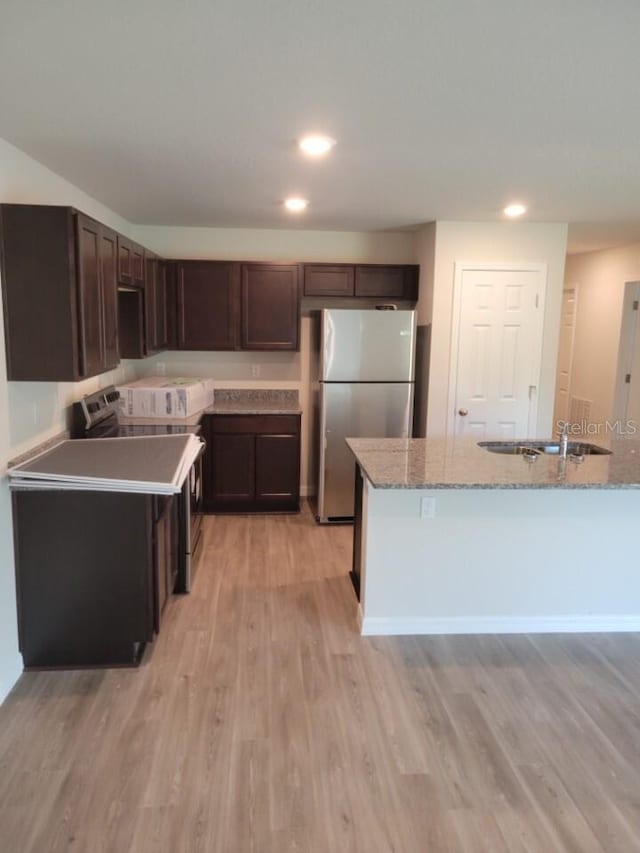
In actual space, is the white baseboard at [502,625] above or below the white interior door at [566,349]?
below

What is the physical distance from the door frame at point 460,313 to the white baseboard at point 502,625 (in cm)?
192

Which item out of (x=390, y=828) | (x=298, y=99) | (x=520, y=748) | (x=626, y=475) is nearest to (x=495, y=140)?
(x=298, y=99)

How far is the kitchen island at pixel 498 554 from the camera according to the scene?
2963mm

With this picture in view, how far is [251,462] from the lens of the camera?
4.75 metres

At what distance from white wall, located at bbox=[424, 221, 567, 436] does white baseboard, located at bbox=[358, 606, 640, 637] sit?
1.99 metres

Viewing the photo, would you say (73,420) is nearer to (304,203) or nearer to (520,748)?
(304,203)

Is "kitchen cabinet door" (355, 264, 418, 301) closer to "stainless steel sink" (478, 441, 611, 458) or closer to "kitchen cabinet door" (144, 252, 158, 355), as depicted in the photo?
"kitchen cabinet door" (144, 252, 158, 355)

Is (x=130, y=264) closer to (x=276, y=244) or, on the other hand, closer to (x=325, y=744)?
(x=276, y=244)

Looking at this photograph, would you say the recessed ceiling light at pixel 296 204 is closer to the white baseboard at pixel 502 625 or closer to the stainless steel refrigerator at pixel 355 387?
the stainless steel refrigerator at pixel 355 387

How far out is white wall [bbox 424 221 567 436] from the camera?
14.8ft

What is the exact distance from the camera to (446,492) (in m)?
2.95

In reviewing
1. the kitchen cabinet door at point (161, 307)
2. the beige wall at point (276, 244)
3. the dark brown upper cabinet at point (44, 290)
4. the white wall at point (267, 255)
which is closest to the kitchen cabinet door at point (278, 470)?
the white wall at point (267, 255)

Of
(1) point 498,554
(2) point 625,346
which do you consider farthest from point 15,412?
(2) point 625,346

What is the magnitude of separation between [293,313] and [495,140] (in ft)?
8.54
